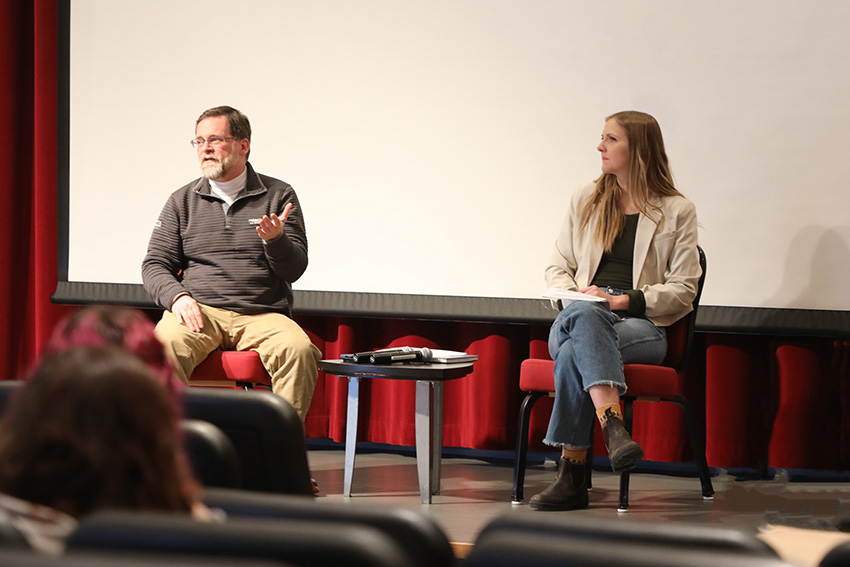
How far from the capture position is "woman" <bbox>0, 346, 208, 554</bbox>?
64 cm

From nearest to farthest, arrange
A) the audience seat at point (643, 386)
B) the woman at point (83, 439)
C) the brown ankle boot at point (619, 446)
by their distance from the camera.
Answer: the woman at point (83, 439), the brown ankle boot at point (619, 446), the audience seat at point (643, 386)

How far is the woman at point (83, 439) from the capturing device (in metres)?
0.64

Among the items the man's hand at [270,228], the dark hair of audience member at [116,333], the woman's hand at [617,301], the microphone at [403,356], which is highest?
the man's hand at [270,228]

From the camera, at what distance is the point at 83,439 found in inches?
25.0

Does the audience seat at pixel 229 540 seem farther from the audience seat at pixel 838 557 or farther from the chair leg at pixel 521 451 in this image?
the chair leg at pixel 521 451

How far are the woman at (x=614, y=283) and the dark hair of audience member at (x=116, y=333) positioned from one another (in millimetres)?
1989

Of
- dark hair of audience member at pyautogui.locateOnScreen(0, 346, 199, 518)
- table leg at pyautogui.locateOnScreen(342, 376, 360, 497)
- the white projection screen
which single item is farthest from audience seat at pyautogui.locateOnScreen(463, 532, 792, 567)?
the white projection screen

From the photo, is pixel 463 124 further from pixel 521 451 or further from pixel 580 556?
pixel 580 556

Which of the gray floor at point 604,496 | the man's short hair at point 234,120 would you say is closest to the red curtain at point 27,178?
the man's short hair at point 234,120

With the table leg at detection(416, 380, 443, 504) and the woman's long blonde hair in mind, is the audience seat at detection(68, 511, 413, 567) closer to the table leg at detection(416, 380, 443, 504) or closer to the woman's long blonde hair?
the table leg at detection(416, 380, 443, 504)

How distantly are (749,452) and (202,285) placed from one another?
2.06 metres

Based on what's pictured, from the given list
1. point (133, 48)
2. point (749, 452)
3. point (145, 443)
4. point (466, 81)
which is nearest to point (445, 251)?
point (466, 81)

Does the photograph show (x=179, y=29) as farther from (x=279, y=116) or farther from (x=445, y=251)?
(x=445, y=251)

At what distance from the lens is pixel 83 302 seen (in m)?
3.95
